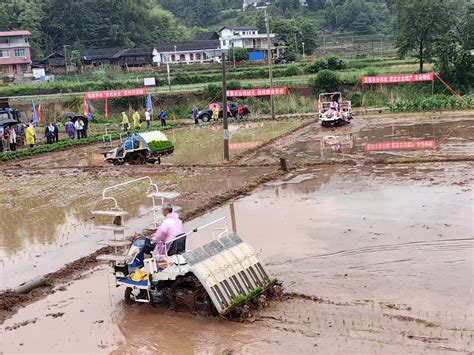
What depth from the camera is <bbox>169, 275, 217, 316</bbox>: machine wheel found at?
1015 centimetres

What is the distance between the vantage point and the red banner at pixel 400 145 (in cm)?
2458

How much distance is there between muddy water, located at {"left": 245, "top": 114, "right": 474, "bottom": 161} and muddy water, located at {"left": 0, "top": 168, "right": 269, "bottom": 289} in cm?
399

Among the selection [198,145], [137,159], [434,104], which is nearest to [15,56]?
[198,145]

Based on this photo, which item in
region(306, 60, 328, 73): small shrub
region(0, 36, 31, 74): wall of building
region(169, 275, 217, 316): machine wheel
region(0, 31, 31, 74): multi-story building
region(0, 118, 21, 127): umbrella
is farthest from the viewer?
region(0, 36, 31, 74): wall of building

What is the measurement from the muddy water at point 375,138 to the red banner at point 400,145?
0.89ft

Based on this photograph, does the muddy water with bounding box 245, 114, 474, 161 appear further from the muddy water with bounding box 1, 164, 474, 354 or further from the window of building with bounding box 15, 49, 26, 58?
the window of building with bounding box 15, 49, 26, 58

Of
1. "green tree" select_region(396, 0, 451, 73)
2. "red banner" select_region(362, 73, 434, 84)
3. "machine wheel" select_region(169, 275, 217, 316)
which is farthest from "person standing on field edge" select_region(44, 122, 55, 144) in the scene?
"green tree" select_region(396, 0, 451, 73)

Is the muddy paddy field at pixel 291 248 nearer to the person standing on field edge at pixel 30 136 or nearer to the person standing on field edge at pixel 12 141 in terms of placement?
the person standing on field edge at pixel 12 141

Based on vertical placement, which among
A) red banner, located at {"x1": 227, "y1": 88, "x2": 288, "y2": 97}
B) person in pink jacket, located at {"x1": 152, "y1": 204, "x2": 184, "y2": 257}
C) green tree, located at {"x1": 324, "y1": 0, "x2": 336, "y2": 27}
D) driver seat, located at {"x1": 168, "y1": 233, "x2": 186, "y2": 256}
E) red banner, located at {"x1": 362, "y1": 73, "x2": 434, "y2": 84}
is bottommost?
driver seat, located at {"x1": 168, "y1": 233, "x2": 186, "y2": 256}

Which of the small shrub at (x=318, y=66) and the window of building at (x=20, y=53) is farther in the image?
the window of building at (x=20, y=53)

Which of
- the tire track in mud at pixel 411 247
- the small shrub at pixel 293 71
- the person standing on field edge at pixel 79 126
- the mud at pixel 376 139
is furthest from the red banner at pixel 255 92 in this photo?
the tire track in mud at pixel 411 247

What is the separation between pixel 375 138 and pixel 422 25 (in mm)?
22913

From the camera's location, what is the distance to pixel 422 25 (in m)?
47.5

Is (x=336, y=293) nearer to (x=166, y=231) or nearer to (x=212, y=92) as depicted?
(x=166, y=231)
